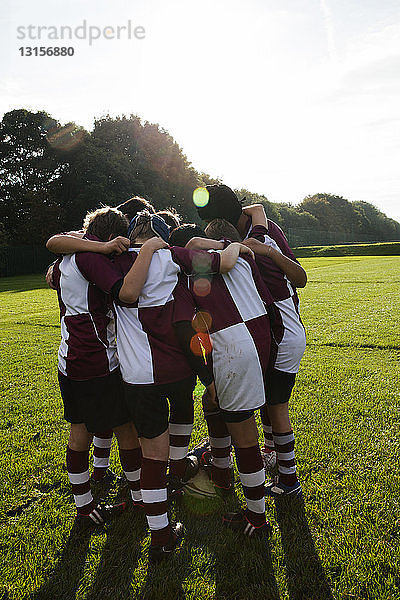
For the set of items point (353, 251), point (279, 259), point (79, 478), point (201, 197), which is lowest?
point (353, 251)

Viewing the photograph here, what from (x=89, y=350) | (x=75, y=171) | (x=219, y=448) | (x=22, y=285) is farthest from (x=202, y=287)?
(x=75, y=171)

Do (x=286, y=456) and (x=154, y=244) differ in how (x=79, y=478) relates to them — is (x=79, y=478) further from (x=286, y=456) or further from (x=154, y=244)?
(x=154, y=244)

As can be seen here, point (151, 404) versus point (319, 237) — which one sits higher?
point (151, 404)

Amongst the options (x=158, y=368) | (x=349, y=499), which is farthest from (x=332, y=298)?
(x=158, y=368)

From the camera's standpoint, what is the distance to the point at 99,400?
107 inches

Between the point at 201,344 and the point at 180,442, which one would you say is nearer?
the point at 201,344

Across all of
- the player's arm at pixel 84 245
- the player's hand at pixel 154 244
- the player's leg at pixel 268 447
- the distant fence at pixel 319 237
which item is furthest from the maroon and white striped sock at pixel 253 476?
the distant fence at pixel 319 237

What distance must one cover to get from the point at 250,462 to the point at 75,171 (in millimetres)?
38388

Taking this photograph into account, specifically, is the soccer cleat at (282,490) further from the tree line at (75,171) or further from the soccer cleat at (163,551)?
the tree line at (75,171)

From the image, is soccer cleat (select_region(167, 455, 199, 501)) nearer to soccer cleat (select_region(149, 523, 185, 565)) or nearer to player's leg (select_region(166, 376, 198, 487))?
player's leg (select_region(166, 376, 198, 487))

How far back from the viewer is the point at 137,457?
9.66 feet

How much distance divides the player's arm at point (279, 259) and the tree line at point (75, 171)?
34.5 metres

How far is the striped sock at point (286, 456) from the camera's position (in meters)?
3.06

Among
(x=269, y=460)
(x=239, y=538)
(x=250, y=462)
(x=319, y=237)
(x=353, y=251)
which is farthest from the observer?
(x=319, y=237)
